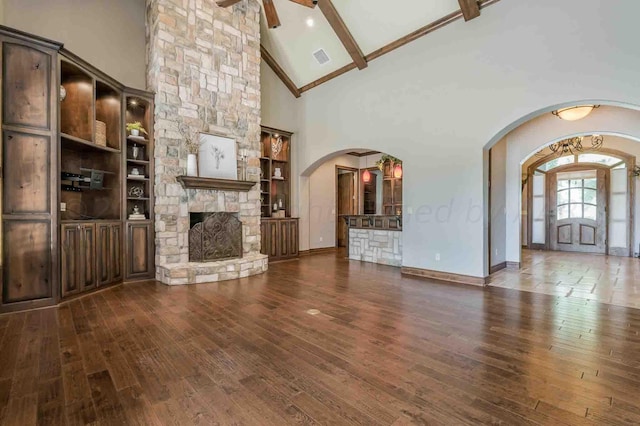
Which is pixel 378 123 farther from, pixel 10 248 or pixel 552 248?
pixel 552 248

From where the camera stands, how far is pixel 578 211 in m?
8.60

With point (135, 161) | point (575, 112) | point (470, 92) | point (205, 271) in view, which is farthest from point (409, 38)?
point (205, 271)

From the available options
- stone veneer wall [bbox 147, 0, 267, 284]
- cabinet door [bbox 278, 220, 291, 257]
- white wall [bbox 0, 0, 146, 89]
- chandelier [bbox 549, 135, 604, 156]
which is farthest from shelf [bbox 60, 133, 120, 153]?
chandelier [bbox 549, 135, 604, 156]

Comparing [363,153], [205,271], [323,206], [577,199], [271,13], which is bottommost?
[205,271]

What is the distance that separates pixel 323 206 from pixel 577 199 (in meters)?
7.07

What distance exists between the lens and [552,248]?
9.05 meters

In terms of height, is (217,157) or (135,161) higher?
(217,157)

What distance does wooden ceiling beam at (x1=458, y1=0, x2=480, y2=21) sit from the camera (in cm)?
469

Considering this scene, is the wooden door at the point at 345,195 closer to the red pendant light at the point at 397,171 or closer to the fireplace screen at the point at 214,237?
the red pendant light at the point at 397,171

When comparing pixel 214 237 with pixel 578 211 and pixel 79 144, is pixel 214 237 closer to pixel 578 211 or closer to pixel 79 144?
pixel 79 144

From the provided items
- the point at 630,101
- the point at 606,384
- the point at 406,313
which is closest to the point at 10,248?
the point at 406,313

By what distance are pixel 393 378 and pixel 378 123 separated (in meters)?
5.18

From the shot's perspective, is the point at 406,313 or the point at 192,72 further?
the point at 192,72

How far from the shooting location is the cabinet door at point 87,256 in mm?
4172
